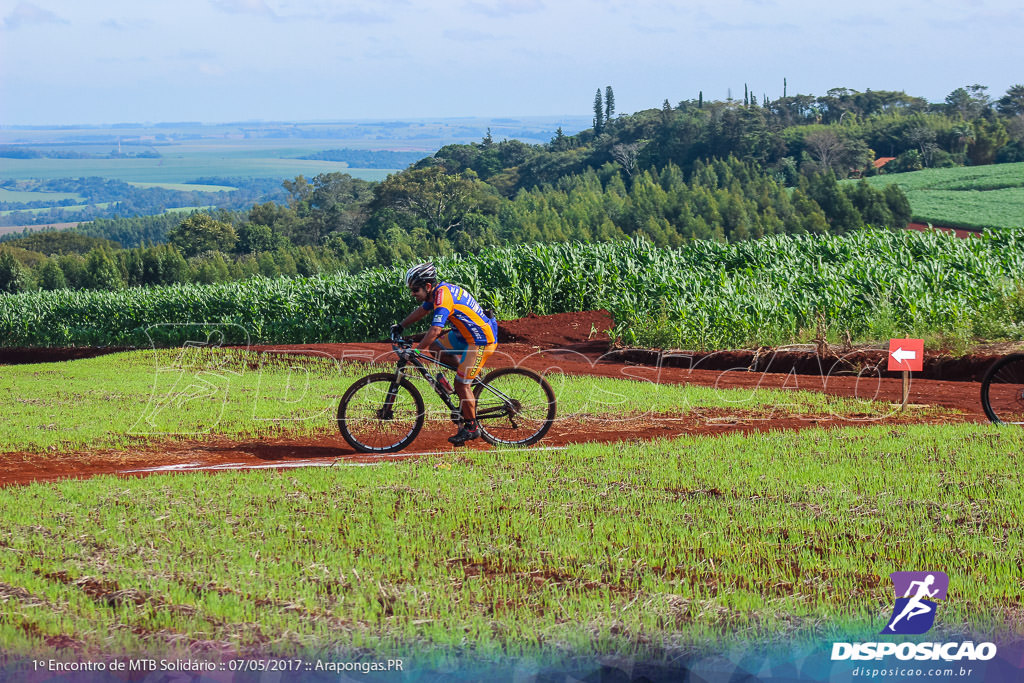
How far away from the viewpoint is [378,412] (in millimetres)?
9773

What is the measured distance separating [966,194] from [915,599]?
104m

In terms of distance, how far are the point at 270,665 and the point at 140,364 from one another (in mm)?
18415

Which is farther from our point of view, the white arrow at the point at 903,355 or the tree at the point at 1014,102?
the tree at the point at 1014,102

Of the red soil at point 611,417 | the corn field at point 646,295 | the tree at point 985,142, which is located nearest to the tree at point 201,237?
the corn field at point 646,295

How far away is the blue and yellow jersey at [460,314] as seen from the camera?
9188 mm

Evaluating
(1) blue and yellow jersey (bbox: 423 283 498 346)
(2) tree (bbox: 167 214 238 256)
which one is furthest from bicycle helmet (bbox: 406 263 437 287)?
(2) tree (bbox: 167 214 238 256)

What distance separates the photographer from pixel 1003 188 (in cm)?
9919

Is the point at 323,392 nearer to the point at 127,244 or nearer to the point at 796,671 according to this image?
the point at 796,671

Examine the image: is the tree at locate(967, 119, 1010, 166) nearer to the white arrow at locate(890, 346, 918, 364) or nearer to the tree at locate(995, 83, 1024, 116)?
the tree at locate(995, 83, 1024, 116)

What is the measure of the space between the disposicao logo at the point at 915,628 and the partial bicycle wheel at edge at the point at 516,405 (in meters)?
4.95

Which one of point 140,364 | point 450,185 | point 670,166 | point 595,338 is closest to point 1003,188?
point 670,166

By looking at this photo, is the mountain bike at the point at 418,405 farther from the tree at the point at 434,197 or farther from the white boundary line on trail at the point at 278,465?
the tree at the point at 434,197

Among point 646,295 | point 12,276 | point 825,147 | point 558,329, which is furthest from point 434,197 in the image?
point 646,295

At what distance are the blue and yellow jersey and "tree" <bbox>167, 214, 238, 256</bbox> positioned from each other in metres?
114
